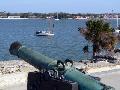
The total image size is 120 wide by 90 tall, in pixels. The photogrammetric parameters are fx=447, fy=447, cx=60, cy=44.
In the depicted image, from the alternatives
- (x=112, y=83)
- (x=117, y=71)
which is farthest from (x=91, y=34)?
(x=112, y=83)

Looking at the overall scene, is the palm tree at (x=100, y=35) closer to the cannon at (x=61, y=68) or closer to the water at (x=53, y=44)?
the water at (x=53, y=44)

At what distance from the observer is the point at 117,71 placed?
19.2 m

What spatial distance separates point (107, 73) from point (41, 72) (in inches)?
366

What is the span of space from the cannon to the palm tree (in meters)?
18.1

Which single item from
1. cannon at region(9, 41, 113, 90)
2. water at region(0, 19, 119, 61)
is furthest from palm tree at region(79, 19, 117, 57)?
cannon at region(9, 41, 113, 90)

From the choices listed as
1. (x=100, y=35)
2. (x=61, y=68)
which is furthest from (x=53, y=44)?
(x=61, y=68)

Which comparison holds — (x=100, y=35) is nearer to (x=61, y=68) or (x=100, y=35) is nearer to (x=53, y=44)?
(x=61, y=68)

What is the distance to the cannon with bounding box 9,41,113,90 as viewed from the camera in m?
8.40

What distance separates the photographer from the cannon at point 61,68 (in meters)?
8.40

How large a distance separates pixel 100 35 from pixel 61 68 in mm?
19253

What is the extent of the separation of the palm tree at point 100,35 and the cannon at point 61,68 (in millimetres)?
18078

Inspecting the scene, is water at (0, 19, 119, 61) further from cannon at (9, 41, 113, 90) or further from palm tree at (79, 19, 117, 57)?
cannon at (9, 41, 113, 90)

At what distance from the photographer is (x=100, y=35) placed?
2828cm

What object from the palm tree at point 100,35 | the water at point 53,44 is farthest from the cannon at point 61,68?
the water at point 53,44
